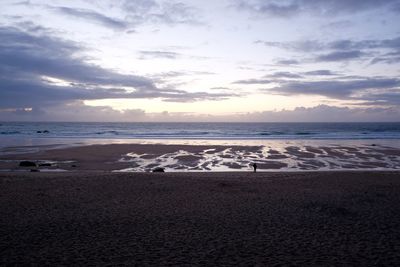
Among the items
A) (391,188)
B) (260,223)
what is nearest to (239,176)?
(391,188)

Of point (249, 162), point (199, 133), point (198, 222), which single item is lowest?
point (198, 222)

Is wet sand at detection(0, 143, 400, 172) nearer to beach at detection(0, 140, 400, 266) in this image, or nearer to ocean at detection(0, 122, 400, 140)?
beach at detection(0, 140, 400, 266)

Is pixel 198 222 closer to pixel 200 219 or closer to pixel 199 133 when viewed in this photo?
pixel 200 219

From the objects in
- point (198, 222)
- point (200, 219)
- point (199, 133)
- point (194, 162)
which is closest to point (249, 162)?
point (194, 162)

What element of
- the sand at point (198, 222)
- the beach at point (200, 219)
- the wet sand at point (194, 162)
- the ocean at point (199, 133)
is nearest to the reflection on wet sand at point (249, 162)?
the wet sand at point (194, 162)

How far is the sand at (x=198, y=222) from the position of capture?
21.3ft

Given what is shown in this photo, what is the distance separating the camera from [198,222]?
877 cm

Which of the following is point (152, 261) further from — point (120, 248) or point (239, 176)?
point (239, 176)

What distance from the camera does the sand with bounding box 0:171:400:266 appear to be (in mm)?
6496

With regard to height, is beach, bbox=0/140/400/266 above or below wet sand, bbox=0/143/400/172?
below

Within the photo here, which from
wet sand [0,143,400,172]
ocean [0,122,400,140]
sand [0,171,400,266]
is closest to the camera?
sand [0,171,400,266]

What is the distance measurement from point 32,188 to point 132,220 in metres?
6.07

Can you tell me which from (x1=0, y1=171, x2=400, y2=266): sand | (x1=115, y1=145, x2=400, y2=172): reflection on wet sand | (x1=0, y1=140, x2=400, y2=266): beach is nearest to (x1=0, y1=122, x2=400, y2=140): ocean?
(x1=115, y1=145, x2=400, y2=172): reflection on wet sand

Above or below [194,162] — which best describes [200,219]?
below
